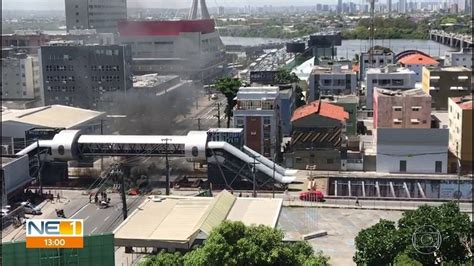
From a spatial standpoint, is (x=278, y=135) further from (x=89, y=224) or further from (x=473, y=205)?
(x=89, y=224)

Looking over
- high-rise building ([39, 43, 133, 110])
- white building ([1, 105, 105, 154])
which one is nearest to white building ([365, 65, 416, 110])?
high-rise building ([39, 43, 133, 110])

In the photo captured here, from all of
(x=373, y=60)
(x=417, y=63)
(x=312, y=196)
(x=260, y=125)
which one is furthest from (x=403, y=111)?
(x=373, y=60)

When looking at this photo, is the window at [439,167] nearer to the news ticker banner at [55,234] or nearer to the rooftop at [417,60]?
the news ticker banner at [55,234]

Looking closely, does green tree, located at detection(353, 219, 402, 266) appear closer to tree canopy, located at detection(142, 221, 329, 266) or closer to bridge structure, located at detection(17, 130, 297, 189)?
tree canopy, located at detection(142, 221, 329, 266)

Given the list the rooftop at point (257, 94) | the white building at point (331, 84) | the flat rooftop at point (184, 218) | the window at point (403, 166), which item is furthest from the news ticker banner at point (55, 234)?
the white building at point (331, 84)

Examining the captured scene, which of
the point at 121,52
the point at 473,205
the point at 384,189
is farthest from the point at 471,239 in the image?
the point at 121,52

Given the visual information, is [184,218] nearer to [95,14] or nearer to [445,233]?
[445,233]
